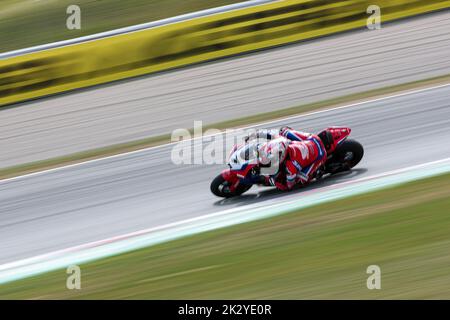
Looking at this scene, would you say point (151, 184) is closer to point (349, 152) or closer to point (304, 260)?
point (349, 152)

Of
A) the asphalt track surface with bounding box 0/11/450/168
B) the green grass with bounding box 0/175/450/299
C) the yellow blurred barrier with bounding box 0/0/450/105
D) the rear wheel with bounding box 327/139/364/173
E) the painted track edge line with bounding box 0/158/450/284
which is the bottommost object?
the green grass with bounding box 0/175/450/299

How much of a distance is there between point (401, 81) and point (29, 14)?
1096 cm

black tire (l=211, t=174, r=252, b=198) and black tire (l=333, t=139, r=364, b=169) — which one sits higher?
black tire (l=333, t=139, r=364, b=169)

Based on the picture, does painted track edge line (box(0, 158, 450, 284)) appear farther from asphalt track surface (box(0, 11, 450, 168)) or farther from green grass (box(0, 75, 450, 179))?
asphalt track surface (box(0, 11, 450, 168))

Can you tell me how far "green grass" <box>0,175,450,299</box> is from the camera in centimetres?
596

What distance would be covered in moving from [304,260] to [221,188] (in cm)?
238

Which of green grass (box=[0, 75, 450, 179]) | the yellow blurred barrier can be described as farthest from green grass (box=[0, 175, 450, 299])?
the yellow blurred barrier

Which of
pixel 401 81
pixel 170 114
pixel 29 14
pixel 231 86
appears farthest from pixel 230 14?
pixel 29 14

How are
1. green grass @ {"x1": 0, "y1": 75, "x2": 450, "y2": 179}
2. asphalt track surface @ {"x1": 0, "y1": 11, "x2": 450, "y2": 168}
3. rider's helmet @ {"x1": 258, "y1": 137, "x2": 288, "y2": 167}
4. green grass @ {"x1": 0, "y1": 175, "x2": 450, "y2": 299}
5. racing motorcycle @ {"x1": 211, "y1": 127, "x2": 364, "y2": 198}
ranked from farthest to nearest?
1. asphalt track surface @ {"x1": 0, "y1": 11, "x2": 450, "y2": 168}
2. green grass @ {"x1": 0, "y1": 75, "x2": 450, "y2": 179}
3. racing motorcycle @ {"x1": 211, "y1": 127, "x2": 364, "y2": 198}
4. rider's helmet @ {"x1": 258, "y1": 137, "x2": 288, "y2": 167}
5. green grass @ {"x1": 0, "y1": 175, "x2": 450, "y2": 299}

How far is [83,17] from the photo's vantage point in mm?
18547

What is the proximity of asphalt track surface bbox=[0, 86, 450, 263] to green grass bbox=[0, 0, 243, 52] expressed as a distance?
724cm

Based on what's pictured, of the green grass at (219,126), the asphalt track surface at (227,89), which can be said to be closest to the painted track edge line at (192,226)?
the green grass at (219,126)

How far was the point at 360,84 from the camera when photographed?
1323 centimetres

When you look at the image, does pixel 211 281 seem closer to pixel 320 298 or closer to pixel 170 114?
pixel 320 298
